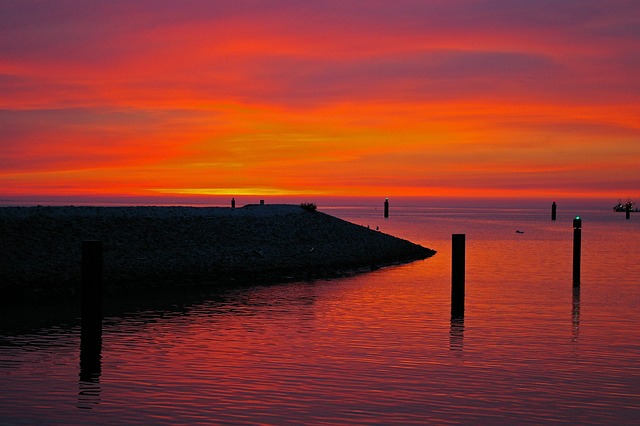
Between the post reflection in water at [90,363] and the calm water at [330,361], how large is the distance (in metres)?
0.07

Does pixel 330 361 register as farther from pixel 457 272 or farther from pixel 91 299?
pixel 457 272

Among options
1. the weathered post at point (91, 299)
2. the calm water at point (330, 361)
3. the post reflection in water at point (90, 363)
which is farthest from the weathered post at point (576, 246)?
the post reflection in water at point (90, 363)

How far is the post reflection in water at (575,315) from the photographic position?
2483 cm

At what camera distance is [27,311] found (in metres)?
28.6

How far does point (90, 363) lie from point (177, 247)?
22010mm

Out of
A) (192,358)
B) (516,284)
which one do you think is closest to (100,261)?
(192,358)

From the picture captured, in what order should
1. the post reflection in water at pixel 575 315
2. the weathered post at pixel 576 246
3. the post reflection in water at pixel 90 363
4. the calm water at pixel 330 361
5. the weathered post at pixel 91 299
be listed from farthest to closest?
1. the weathered post at pixel 576 246
2. the post reflection in water at pixel 575 315
3. the weathered post at pixel 91 299
4. the post reflection in water at pixel 90 363
5. the calm water at pixel 330 361

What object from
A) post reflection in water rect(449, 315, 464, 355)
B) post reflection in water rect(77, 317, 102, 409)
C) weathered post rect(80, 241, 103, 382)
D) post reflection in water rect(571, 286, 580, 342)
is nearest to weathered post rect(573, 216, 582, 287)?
post reflection in water rect(571, 286, 580, 342)

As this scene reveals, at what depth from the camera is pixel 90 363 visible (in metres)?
19.2

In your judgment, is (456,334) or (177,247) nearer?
(456,334)

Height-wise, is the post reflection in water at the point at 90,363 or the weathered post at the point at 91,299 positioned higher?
the weathered post at the point at 91,299

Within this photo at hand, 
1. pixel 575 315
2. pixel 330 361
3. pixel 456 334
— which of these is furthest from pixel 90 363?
pixel 575 315

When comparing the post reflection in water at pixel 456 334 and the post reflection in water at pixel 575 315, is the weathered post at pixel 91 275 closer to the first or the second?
the post reflection in water at pixel 456 334

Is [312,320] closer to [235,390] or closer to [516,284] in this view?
[235,390]
